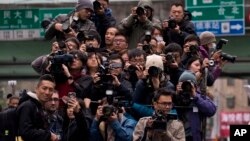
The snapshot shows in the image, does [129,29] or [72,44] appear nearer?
[72,44]

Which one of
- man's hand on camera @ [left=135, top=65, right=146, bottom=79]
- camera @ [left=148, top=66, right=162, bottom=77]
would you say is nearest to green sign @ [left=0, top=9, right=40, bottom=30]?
man's hand on camera @ [left=135, top=65, right=146, bottom=79]

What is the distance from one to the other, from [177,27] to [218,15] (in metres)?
12.1

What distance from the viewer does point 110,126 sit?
14250 mm

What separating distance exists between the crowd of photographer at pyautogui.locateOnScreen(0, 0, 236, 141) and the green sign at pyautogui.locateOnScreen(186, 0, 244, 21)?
11.7 metres

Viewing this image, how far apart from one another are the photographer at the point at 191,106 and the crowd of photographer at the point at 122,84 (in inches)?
0.5

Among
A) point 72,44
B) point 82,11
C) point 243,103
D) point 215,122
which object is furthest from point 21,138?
point 243,103

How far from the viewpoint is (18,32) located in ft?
100

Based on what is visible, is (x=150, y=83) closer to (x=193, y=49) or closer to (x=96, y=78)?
(x=96, y=78)

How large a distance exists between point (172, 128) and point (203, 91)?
1950 millimetres

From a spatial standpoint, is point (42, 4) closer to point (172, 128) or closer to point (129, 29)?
point (129, 29)

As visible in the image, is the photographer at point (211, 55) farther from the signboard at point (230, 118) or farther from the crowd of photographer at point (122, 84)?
the signboard at point (230, 118)

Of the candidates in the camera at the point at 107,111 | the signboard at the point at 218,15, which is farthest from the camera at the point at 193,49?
the signboard at the point at 218,15

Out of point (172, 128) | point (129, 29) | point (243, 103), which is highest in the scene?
point (129, 29)

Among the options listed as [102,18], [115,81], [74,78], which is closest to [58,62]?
[74,78]
